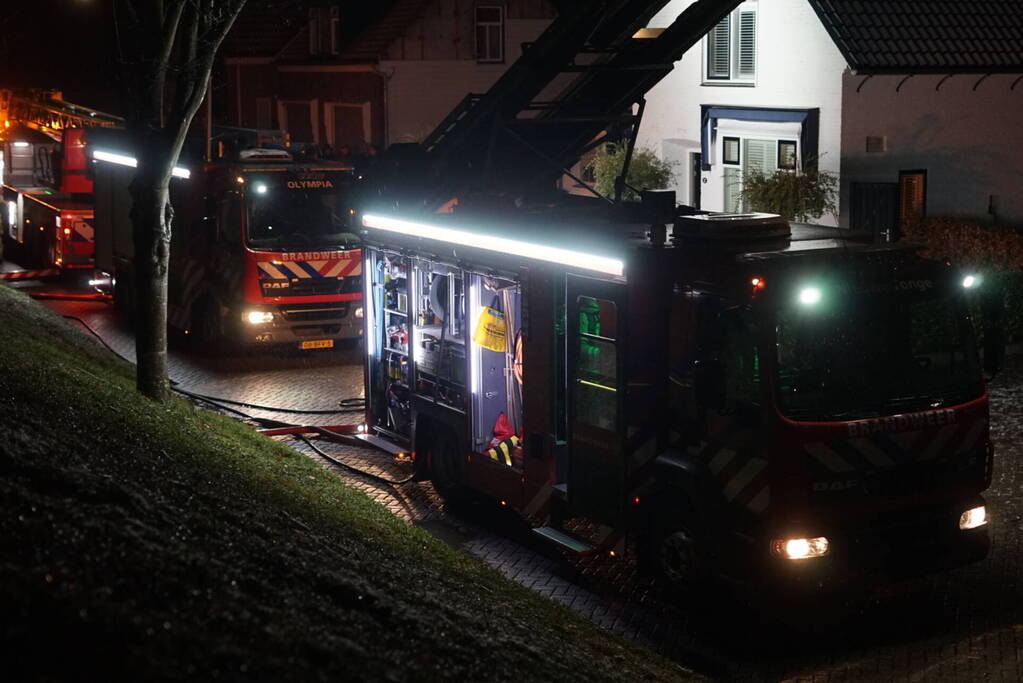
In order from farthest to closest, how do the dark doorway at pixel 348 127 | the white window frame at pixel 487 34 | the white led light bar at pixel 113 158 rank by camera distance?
the dark doorway at pixel 348 127, the white window frame at pixel 487 34, the white led light bar at pixel 113 158

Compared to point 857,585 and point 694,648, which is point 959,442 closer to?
point 857,585

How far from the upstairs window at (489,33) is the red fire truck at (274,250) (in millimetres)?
21651

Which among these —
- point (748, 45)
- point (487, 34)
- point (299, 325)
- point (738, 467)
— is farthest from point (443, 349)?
point (487, 34)

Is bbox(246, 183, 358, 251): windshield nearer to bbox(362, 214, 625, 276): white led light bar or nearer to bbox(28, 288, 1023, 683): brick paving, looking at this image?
bbox(362, 214, 625, 276): white led light bar

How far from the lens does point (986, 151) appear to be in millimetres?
23250

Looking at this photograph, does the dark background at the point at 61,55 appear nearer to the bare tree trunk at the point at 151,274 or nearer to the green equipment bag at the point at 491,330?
the bare tree trunk at the point at 151,274

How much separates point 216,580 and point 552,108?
27.7 ft

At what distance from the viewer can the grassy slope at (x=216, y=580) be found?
5355mm

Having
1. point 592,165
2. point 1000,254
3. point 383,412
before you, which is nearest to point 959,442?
point 383,412

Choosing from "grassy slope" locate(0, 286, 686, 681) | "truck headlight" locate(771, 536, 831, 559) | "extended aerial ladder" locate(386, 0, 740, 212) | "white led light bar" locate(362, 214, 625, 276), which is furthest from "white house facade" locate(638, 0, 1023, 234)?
"grassy slope" locate(0, 286, 686, 681)

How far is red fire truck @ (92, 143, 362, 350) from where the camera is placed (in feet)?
62.0

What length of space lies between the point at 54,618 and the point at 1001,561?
7454mm

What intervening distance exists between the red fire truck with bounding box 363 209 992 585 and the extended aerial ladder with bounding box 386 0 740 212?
8.55 feet

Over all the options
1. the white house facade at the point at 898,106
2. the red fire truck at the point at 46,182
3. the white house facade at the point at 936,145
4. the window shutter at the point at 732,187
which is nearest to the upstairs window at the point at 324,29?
the red fire truck at the point at 46,182
